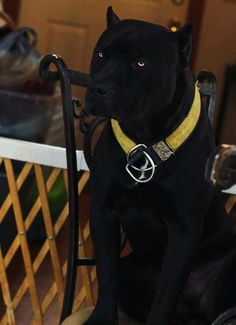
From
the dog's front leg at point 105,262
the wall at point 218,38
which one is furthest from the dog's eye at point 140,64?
the wall at point 218,38

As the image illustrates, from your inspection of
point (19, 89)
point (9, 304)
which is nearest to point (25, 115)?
point (19, 89)

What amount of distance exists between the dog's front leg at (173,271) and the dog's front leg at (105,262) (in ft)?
0.26

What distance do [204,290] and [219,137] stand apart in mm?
1930

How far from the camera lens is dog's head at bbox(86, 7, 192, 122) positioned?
2.96 feet

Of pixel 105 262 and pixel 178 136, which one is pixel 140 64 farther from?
pixel 105 262

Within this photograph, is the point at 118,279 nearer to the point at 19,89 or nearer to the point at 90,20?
the point at 19,89

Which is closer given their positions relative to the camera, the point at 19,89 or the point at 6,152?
the point at 6,152

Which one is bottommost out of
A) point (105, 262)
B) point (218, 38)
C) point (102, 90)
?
point (218, 38)

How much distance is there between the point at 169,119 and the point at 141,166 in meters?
0.08

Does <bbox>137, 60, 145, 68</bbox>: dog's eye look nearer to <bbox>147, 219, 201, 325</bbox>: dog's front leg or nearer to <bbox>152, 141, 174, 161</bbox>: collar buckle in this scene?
<bbox>152, 141, 174, 161</bbox>: collar buckle

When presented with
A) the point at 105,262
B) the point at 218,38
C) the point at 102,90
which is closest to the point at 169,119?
the point at 102,90

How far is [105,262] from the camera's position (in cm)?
107

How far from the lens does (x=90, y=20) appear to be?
3.00 metres

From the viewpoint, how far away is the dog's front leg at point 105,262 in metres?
1.06
